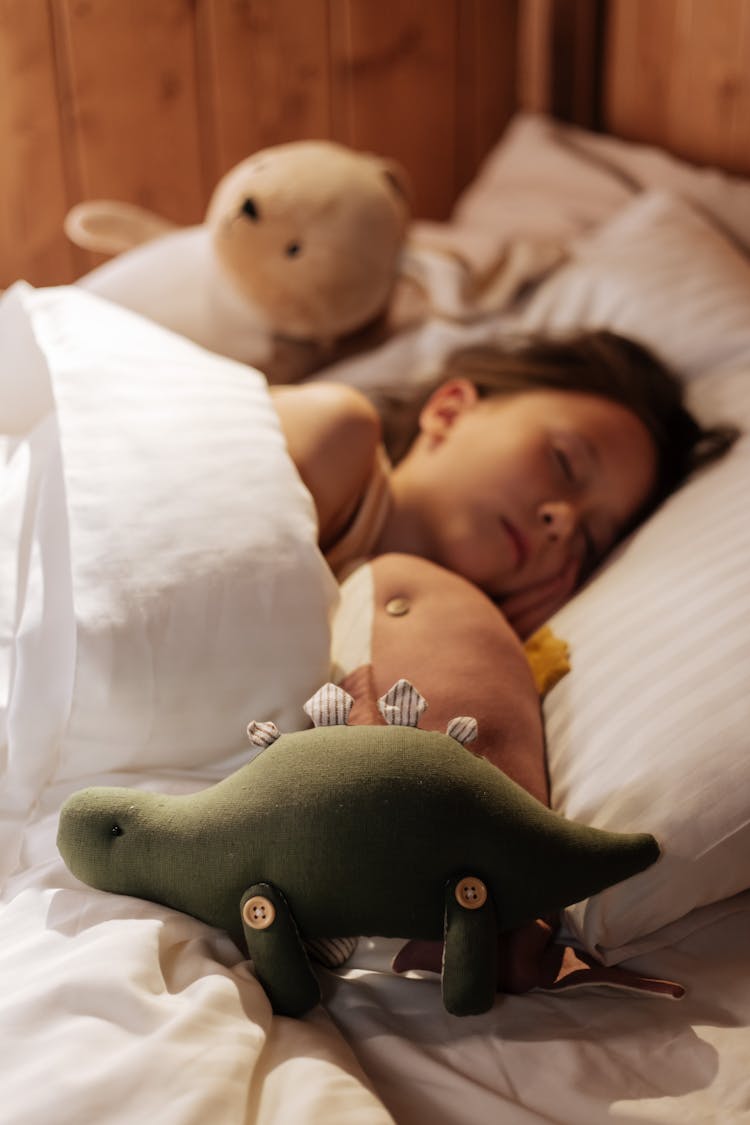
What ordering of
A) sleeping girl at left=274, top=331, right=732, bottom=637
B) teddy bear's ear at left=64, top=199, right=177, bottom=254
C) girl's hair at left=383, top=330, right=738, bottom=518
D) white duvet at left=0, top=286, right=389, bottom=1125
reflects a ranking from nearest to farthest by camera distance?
white duvet at left=0, top=286, right=389, bottom=1125, sleeping girl at left=274, top=331, right=732, bottom=637, girl's hair at left=383, top=330, right=738, bottom=518, teddy bear's ear at left=64, top=199, right=177, bottom=254

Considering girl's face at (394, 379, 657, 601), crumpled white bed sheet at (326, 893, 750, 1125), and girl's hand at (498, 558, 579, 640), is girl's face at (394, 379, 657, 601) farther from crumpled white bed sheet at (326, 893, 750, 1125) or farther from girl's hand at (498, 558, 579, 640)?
crumpled white bed sheet at (326, 893, 750, 1125)

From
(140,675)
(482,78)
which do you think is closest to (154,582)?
(140,675)

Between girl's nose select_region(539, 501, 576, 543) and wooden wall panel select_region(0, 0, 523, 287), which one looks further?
wooden wall panel select_region(0, 0, 523, 287)

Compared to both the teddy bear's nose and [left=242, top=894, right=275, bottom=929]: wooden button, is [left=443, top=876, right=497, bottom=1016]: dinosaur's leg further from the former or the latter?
the teddy bear's nose

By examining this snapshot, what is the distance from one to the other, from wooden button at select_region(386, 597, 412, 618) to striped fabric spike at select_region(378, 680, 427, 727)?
23cm

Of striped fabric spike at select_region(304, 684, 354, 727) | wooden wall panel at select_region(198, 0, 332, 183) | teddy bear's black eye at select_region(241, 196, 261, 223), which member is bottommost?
striped fabric spike at select_region(304, 684, 354, 727)

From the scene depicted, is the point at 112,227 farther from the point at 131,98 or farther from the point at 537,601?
the point at 537,601

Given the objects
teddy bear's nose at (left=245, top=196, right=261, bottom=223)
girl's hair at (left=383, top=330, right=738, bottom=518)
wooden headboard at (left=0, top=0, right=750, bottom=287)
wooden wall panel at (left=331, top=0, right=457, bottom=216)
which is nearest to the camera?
girl's hair at (left=383, top=330, right=738, bottom=518)

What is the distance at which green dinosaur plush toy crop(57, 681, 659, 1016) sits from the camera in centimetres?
71

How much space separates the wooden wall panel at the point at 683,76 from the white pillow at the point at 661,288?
0.21m

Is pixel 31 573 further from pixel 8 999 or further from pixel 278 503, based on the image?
pixel 8 999

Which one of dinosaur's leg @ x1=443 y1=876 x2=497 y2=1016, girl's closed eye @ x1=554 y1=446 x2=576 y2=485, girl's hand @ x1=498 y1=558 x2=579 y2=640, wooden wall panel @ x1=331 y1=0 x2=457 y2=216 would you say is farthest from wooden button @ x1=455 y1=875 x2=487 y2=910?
wooden wall panel @ x1=331 y1=0 x2=457 y2=216

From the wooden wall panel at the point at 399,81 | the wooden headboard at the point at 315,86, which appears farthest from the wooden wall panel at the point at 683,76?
the wooden wall panel at the point at 399,81

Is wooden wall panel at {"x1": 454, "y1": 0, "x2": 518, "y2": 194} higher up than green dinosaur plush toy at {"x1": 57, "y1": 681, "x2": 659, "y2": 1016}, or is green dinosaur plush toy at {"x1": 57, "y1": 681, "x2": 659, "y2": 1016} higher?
wooden wall panel at {"x1": 454, "y1": 0, "x2": 518, "y2": 194}
